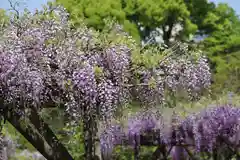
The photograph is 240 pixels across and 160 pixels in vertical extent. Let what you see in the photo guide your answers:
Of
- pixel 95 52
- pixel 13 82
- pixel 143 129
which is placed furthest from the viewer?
pixel 143 129

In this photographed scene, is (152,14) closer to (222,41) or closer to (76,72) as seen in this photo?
(222,41)

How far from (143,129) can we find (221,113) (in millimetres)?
1334

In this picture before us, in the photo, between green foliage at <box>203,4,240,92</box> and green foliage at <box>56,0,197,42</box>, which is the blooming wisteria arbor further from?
green foliage at <box>56,0,197,42</box>

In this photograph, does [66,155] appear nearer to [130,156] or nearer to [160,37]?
[130,156]

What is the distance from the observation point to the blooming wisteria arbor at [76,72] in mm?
5461

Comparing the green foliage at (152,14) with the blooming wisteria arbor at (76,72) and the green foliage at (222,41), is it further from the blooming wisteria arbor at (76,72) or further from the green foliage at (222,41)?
the blooming wisteria arbor at (76,72)

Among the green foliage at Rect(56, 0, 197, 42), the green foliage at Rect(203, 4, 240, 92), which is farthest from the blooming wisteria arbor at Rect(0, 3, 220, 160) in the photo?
the green foliage at Rect(56, 0, 197, 42)

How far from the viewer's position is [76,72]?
5543 millimetres

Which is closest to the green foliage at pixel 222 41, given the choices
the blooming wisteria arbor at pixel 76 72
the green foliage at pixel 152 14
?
the green foliage at pixel 152 14

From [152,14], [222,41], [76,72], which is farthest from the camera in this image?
[222,41]

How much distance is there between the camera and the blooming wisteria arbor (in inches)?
215

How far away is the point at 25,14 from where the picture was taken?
5.90 m

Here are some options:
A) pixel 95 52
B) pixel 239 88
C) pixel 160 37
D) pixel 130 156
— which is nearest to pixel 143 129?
pixel 130 156

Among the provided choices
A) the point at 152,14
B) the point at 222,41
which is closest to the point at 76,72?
the point at 152,14
